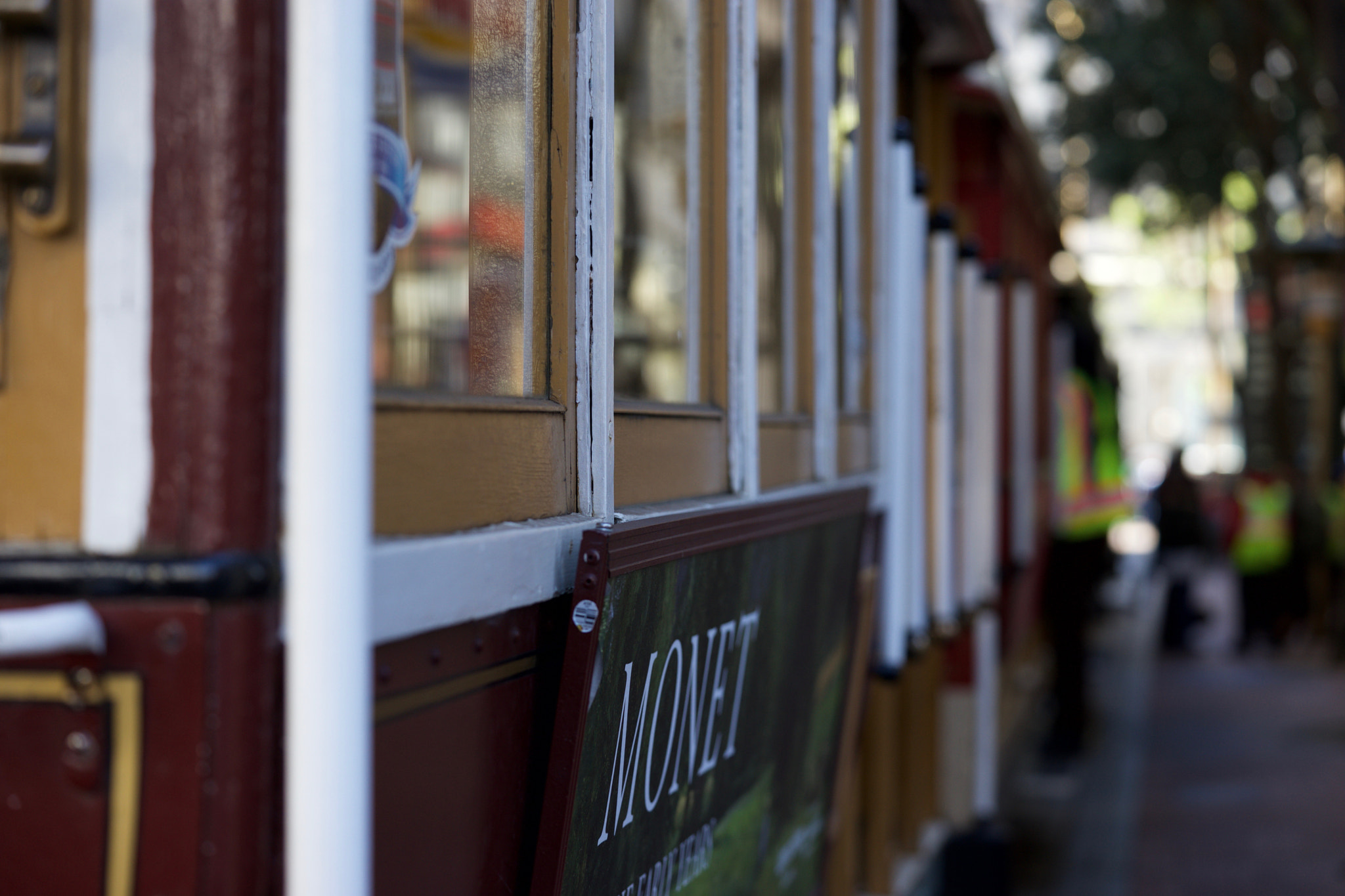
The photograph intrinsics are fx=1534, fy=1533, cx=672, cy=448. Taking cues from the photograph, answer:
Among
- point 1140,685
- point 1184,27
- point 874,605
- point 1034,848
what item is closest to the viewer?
point 874,605

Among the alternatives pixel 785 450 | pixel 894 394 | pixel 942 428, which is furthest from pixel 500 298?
pixel 942 428

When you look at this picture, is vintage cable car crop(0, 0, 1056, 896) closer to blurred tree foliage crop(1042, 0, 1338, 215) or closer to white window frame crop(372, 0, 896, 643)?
white window frame crop(372, 0, 896, 643)

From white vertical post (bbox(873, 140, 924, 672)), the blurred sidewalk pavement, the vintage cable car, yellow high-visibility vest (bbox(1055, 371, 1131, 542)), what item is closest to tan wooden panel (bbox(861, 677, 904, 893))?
white vertical post (bbox(873, 140, 924, 672))

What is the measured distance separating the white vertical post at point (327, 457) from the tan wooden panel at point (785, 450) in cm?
152

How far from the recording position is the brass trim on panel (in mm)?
1177

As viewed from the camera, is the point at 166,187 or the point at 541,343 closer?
the point at 166,187

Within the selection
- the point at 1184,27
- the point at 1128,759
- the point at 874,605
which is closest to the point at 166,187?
the point at 874,605

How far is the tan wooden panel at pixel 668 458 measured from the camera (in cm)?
199

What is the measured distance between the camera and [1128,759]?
29.4 ft

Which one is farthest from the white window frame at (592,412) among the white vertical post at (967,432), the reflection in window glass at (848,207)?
the white vertical post at (967,432)

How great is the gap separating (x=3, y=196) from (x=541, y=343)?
25.9 inches

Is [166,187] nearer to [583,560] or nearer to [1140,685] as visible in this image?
[583,560]

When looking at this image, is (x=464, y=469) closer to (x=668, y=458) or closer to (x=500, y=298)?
(x=500, y=298)

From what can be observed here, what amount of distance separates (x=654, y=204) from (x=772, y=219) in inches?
65.5
